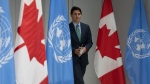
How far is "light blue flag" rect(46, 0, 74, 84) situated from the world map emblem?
0.55m

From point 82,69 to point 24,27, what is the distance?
1.15 m

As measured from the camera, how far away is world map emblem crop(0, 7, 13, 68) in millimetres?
2766

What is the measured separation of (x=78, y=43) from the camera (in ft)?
11.9

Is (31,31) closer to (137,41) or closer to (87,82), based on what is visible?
(137,41)

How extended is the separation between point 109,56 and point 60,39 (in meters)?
1.05

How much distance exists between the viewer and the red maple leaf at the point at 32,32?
3.00m

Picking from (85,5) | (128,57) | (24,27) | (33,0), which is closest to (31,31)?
(24,27)

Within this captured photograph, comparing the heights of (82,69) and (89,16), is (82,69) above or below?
below

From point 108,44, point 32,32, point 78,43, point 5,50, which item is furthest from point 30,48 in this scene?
point 108,44

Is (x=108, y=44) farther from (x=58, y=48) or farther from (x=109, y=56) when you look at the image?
(x=58, y=48)

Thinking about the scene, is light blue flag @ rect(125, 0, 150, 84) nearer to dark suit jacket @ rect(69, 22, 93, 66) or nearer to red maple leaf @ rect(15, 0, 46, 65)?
dark suit jacket @ rect(69, 22, 93, 66)

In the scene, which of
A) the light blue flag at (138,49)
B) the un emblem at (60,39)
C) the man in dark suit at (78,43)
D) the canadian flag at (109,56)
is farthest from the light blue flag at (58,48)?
the light blue flag at (138,49)

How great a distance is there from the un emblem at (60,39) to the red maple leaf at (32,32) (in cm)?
18

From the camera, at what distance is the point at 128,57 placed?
13.0 feet
